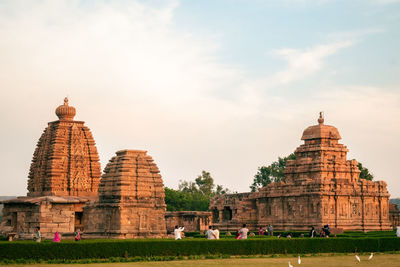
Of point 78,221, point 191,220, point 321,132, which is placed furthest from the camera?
point 321,132

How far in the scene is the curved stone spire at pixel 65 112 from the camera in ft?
183

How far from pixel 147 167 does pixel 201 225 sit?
15.9 meters

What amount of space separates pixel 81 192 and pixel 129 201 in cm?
1062

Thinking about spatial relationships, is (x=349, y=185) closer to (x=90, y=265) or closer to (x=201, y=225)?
(x=201, y=225)

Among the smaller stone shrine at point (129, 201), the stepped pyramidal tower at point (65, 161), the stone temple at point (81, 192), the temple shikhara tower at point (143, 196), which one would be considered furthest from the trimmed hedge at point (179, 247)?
the stepped pyramidal tower at point (65, 161)

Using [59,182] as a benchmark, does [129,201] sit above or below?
below

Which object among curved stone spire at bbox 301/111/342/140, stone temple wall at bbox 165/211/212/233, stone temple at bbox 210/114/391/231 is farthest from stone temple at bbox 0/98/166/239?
curved stone spire at bbox 301/111/342/140

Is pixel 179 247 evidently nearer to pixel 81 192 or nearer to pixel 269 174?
pixel 81 192

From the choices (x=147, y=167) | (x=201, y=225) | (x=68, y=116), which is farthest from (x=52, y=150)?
(x=201, y=225)

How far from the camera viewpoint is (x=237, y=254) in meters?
31.7

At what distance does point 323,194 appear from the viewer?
60562mm

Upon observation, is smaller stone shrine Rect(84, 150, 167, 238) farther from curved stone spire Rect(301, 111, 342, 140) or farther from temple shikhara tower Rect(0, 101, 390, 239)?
curved stone spire Rect(301, 111, 342, 140)

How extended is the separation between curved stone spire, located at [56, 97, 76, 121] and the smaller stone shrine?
10.5 metres

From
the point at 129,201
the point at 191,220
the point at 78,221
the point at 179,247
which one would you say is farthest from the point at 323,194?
the point at 179,247
